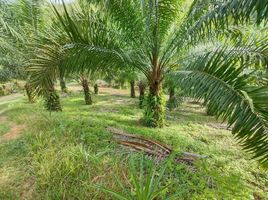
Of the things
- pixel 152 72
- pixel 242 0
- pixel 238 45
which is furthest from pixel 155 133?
pixel 242 0

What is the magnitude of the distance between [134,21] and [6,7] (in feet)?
16.2

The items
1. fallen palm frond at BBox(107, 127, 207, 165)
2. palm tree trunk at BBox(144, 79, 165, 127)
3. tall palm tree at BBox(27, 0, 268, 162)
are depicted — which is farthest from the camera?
palm tree trunk at BBox(144, 79, 165, 127)

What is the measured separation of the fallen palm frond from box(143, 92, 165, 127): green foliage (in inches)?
48.4

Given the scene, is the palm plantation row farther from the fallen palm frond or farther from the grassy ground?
the fallen palm frond

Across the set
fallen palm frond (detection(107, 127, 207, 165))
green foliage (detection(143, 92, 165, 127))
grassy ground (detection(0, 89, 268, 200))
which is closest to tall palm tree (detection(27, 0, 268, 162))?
green foliage (detection(143, 92, 165, 127))

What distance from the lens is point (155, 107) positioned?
6258 millimetres

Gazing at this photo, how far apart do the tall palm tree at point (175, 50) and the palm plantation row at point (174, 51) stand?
0.04 feet

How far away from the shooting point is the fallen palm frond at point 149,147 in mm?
4164

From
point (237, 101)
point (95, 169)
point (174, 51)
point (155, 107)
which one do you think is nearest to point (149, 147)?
point (95, 169)

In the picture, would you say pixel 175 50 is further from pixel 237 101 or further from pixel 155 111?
pixel 237 101

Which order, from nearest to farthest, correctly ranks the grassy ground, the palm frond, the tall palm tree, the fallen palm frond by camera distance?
the palm frond
the tall palm tree
the grassy ground
the fallen palm frond

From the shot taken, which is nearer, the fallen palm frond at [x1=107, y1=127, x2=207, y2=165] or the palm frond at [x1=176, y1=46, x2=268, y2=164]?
the palm frond at [x1=176, y1=46, x2=268, y2=164]

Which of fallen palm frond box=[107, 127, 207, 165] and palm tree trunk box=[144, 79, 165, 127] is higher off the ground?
palm tree trunk box=[144, 79, 165, 127]

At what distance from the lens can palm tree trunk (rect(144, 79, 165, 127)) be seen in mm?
6168
